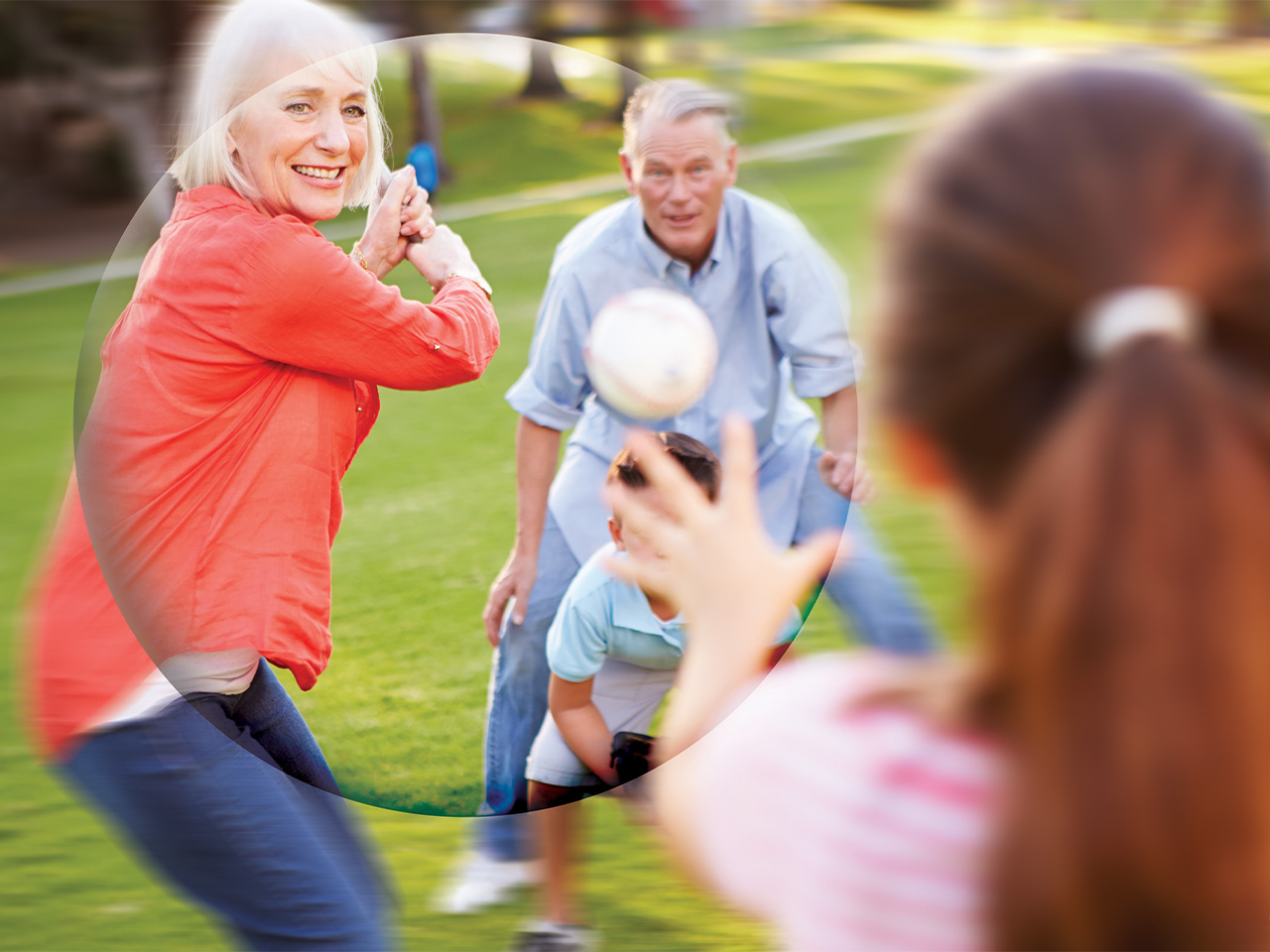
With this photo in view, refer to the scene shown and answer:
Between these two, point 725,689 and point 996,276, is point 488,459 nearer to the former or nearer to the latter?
point 725,689

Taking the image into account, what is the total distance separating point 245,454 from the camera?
171cm

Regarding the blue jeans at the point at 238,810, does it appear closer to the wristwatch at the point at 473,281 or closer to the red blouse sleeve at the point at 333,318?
the red blouse sleeve at the point at 333,318

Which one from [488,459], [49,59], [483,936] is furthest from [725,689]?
[49,59]

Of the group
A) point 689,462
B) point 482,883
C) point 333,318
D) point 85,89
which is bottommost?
point 482,883

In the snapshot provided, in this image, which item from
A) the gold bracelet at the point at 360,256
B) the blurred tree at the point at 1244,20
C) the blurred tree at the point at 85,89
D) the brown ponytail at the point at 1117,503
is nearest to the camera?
the brown ponytail at the point at 1117,503

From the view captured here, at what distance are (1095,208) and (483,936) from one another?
92.7 inches

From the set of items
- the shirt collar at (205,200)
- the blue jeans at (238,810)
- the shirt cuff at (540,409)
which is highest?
the shirt collar at (205,200)

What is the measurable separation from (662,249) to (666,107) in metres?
0.20

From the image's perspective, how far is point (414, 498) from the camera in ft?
6.25

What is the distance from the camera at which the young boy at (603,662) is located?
174 centimetres

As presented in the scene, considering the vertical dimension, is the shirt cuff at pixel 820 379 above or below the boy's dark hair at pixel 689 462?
above

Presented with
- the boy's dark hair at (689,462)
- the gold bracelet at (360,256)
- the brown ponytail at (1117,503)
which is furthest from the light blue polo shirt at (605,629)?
the brown ponytail at (1117,503)

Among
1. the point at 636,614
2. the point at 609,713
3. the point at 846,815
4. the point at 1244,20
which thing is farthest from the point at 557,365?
the point at 1244,20

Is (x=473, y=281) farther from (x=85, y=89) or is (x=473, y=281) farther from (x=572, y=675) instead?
(x=85, y=89)
